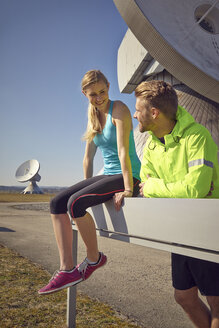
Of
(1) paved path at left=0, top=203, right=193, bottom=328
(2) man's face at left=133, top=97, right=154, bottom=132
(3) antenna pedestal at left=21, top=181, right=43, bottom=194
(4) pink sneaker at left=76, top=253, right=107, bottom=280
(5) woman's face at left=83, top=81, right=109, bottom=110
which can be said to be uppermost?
(5) woman's face at left=83, top=81, right=109, bottom=110

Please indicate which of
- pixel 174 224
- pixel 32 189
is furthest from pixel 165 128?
pixel 32 189

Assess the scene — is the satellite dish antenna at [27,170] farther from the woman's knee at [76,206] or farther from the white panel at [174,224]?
the white panel at [174,224]

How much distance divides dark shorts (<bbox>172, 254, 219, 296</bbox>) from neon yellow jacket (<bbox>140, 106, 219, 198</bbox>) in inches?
Result: 17.0

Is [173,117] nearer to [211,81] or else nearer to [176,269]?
[176,269]

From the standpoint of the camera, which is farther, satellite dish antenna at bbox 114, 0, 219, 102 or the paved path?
satellite dish antenna at bbox 114, 0, 219, 102

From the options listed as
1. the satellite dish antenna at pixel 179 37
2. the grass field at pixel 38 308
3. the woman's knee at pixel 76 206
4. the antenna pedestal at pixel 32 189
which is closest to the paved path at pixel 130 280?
the grass field at pixel 38 308

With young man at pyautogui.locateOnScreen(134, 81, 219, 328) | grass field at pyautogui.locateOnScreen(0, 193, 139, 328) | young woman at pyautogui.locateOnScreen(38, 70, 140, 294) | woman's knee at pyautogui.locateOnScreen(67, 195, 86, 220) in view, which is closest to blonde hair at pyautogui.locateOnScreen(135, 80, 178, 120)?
young man at pyautogui.locateOnScreen(134, 81, 219, 328)

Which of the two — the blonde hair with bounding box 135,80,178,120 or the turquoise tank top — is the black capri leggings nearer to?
the turquoise tank top

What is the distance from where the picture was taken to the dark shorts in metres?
1.68

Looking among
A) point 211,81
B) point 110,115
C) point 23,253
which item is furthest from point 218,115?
point 110,115

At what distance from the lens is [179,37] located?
10.2 m

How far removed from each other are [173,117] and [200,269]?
928 mm

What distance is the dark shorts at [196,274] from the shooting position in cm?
168

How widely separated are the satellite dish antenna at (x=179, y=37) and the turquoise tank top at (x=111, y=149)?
8423mm
